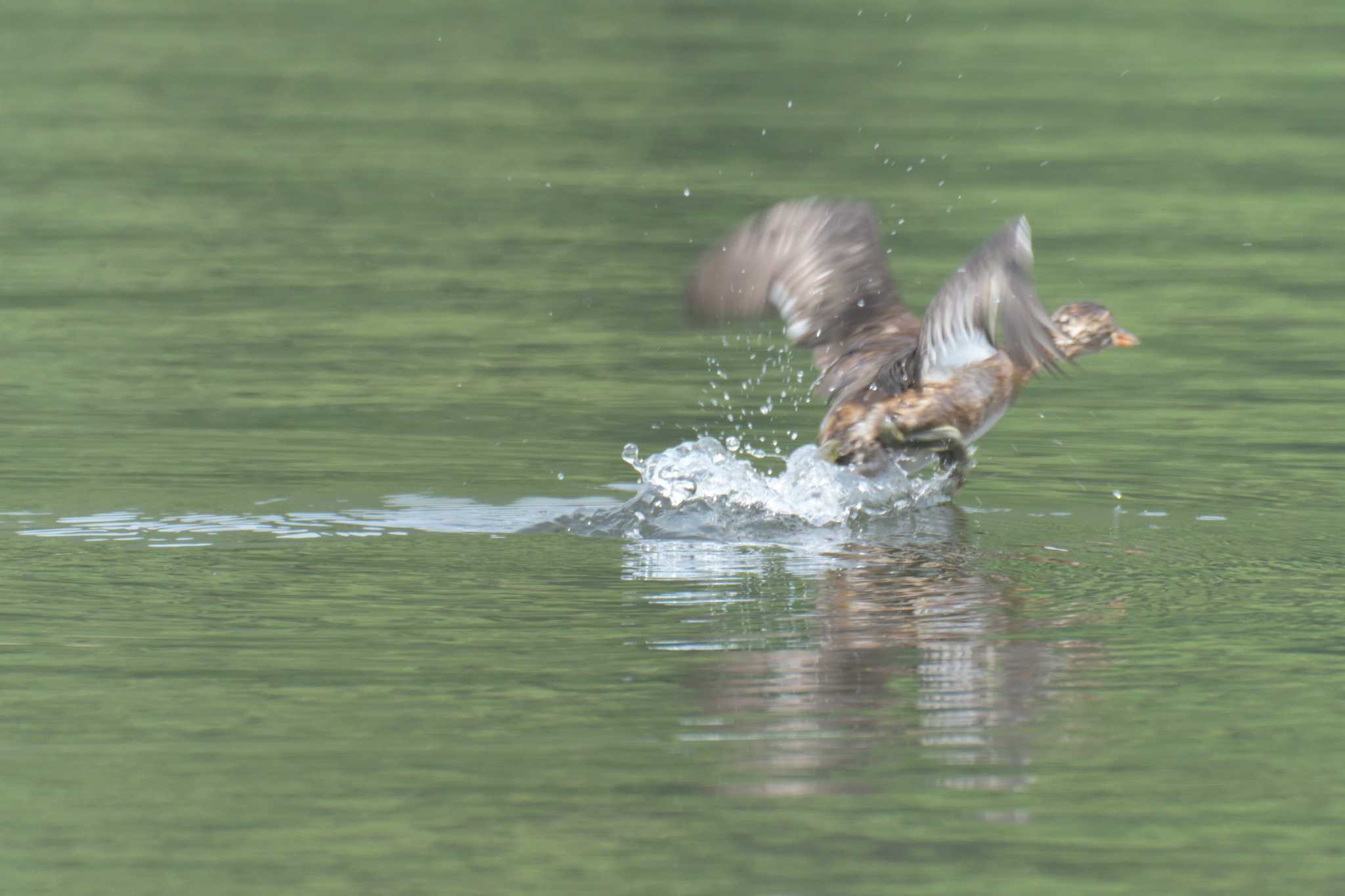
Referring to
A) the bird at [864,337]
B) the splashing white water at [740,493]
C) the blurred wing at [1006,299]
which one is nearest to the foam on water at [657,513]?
the splashing white water at [740,493]

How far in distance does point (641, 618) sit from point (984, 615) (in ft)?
3.52

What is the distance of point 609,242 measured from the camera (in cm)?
1572

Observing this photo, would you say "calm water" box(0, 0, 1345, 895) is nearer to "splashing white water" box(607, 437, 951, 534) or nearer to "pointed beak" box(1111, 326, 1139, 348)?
"splashing white water" box(607, 437, 951, 534)

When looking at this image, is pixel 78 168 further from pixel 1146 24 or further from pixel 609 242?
pixel 1146 24

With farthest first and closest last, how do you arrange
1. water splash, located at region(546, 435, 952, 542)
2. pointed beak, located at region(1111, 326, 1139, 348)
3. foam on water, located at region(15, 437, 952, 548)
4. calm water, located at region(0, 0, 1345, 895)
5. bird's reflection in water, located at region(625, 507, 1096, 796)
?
pointed beak, located at region(1111, 326, 1139, 348) < water splash, located at region(546, 435, 952, 542) < foam on water, located at region(15, 437, 952, 548) < bird's reflection in water, located at region(625, 507, 1096, 796) < calm water, located at region(0, 0, 1345, 895)

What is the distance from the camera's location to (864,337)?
32.9ft

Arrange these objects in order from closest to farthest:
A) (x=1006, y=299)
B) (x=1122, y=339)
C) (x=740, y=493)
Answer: (x=1006, y=299), (x=740, y=493), (x=1122, y=339)

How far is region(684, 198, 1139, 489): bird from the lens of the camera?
947 centimetres

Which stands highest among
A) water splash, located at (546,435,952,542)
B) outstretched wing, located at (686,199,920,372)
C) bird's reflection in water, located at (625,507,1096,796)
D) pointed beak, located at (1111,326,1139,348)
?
outstretched wing, located at (686,199,920,372)

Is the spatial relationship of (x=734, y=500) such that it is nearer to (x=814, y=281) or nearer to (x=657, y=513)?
(x=657, y=513)

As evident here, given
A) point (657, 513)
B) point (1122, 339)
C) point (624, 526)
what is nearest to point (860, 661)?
point (624, 526)

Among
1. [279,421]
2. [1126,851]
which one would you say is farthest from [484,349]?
[1126,851]

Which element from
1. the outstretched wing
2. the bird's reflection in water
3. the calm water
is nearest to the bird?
the outstretched wing

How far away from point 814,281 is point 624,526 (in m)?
1.68
